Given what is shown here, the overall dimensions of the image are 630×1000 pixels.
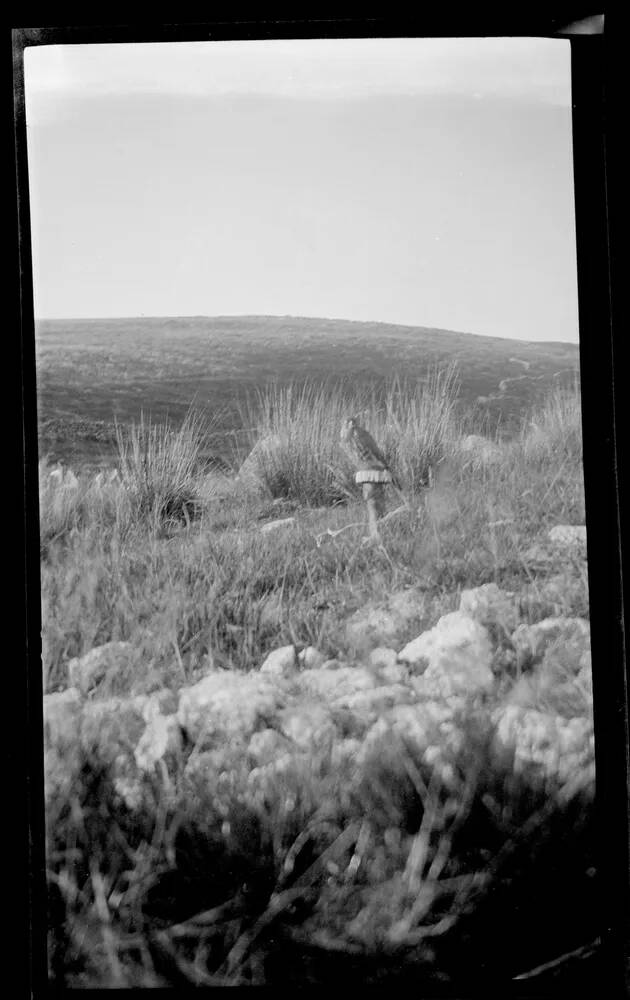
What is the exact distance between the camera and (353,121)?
1520 millimetres

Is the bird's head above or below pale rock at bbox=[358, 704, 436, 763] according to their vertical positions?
above

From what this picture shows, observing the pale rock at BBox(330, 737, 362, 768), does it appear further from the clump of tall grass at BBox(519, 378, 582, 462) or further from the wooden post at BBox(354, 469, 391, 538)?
the clump of tall grass at BBox(519, 378, 582, 462)

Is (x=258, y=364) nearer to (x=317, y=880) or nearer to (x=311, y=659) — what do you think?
(x=311, y=659)

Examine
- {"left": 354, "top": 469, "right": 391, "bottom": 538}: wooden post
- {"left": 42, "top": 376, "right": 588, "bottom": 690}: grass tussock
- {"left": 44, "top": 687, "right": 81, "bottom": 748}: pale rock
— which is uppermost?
{"left": 354, "top": 469, "right": 391, "bottom": 538}: wooden post

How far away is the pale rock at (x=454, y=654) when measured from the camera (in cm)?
145

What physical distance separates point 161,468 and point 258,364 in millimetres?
258

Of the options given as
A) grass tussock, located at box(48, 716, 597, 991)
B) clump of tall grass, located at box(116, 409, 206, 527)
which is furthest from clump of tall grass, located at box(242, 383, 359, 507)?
grass tussock, located at box(48, 716, 597, 991)

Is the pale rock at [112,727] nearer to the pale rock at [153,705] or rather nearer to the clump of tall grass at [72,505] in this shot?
the pale rock at [153,705]

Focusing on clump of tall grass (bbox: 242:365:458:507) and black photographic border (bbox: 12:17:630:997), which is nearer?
black photographic border (bbox: 12:17:630:997)

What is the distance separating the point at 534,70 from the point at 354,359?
601mm

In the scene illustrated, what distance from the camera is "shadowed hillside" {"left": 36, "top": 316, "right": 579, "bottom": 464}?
1.50m

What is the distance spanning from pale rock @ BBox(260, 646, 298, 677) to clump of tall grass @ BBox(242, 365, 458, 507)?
0.89 feet

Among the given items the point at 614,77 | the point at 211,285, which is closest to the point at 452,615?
the point at 211,285

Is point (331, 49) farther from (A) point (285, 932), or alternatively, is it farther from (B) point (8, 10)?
(A) point (285, 932)
